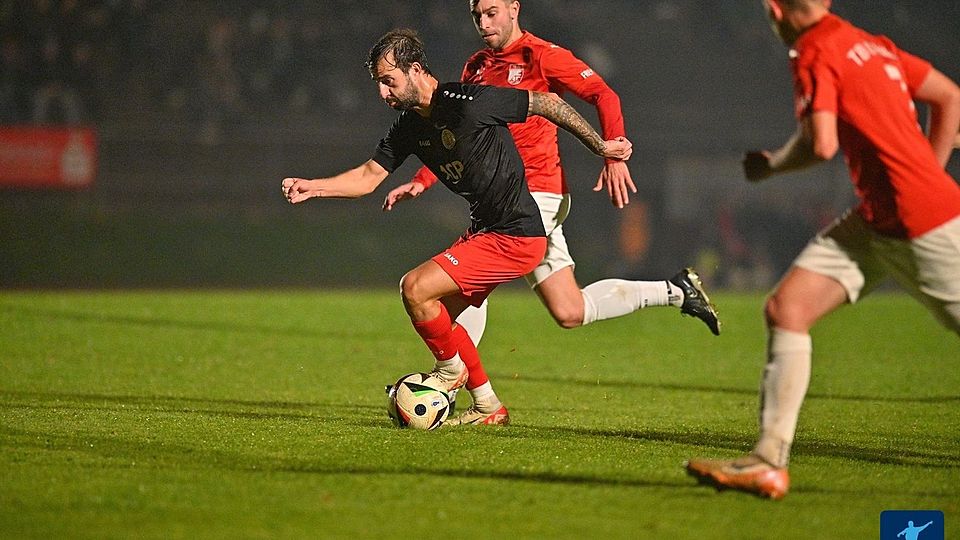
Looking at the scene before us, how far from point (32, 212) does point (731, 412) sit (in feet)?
49.8

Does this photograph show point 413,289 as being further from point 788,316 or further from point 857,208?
point 857,208

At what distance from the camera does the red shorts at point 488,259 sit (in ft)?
22.0

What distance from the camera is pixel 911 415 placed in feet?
25.8

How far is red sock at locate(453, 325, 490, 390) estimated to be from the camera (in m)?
7.14

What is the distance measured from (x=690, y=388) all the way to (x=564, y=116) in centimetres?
365

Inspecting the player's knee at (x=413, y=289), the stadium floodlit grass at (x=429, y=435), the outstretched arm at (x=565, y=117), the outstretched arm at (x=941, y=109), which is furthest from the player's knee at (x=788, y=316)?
the player's knee at (x=413, y=289)

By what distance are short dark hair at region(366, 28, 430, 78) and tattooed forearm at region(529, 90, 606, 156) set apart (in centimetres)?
63

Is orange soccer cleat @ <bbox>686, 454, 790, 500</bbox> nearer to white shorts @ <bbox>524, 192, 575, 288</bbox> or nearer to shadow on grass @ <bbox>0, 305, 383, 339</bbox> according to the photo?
white shorts @ <bbox>524, 192, 575, 288</bbox>

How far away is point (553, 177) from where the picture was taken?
752 cm

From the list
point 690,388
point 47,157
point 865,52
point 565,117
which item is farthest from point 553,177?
point 47,157

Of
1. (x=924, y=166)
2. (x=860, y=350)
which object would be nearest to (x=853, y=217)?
(x=924, y=166)

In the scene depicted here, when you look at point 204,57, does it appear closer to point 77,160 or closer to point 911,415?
point 77,160

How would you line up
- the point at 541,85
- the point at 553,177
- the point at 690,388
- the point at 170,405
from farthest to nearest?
the point at 690,388, the point at 170,405, the point at 541,85, the point at 553,177

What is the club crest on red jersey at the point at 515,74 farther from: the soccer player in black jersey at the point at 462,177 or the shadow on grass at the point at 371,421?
the shadow on grass at the point at 371,421
